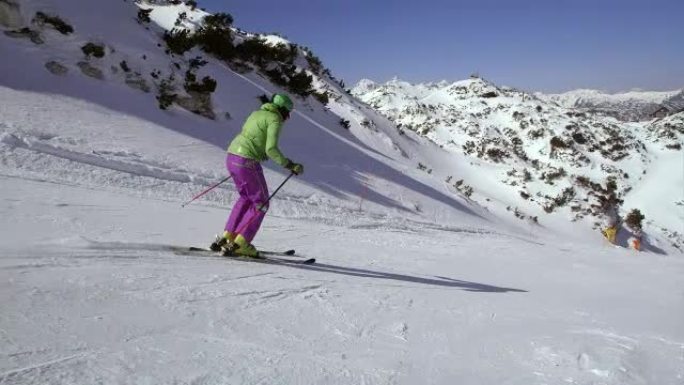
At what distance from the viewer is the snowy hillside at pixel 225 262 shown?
115 inches

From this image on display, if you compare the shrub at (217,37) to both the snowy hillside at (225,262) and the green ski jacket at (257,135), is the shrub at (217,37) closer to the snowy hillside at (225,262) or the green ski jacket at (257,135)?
the snowy hillside at (225,262)

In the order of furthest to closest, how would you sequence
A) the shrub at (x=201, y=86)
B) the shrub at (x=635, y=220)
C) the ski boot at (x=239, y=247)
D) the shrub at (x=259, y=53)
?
the shrub at (x=635, y=220) → the shrub at (x=259, y=53) → the shrub at (x=201, y=86) → the ski boot at (x=239, y=247)

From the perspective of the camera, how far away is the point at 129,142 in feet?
33.0

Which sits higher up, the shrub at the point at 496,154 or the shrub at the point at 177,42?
the shrub at the point at 496,154

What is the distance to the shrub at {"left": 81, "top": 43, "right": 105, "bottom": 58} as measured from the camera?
487 inches

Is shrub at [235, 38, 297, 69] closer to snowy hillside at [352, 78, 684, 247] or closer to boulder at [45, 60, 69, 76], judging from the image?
snowy hillside at [352, 78, 684, 247]

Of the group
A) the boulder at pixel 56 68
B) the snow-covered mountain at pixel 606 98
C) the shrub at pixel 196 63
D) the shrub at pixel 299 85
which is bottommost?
the boulder at pixel 56 68

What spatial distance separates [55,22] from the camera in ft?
41.2

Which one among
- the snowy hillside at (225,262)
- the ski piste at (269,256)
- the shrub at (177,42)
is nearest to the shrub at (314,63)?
the snowy hillside at (225,262)

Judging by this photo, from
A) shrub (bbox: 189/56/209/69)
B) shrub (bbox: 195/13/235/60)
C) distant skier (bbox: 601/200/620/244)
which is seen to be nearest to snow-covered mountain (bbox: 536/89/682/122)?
distant skier (bbox: 601/200/620/244)

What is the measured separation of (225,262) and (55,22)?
10483 millimetres

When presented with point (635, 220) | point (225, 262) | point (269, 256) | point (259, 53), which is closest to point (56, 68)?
point (269, 256)

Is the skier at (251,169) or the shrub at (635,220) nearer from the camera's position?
the skier at (251,169)

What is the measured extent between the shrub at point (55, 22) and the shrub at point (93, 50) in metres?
0.66
